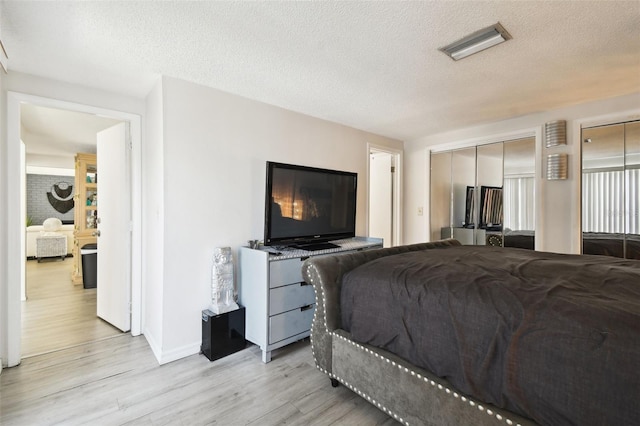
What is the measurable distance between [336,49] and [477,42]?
936 mm

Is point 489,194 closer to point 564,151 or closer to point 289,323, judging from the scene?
point 564,151

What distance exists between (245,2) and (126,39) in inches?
36.8

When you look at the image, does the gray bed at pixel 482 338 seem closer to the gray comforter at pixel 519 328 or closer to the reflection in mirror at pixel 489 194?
the gray comforter at pixel 519 328

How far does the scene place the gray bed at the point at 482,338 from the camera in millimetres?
982

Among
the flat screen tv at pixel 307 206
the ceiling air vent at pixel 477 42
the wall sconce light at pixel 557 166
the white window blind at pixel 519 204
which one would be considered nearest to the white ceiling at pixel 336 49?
the ceiling air vent at pixel 477 42

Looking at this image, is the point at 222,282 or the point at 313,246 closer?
the point at 222,282

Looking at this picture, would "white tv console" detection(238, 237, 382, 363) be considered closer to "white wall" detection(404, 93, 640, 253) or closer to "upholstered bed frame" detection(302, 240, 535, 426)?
"upholstered bed frame" detection(302, 240, 535, 426)

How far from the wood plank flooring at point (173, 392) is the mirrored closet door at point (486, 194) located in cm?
286

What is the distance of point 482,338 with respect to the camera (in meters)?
1.22

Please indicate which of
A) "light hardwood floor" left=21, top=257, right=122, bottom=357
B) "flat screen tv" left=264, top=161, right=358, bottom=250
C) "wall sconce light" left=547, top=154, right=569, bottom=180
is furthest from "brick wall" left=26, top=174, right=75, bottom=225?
"wall sconce light" left=547, top=154, right=569, bottom=180

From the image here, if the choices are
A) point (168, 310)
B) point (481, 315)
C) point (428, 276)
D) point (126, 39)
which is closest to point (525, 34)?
point (428, 276)

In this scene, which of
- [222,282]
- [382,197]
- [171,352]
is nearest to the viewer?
[171,352]

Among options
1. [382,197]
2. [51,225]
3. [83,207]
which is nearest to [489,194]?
[382,197]

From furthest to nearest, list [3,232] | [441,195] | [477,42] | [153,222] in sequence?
[441,195]
[153,222]
[3,232]
[477,42]
